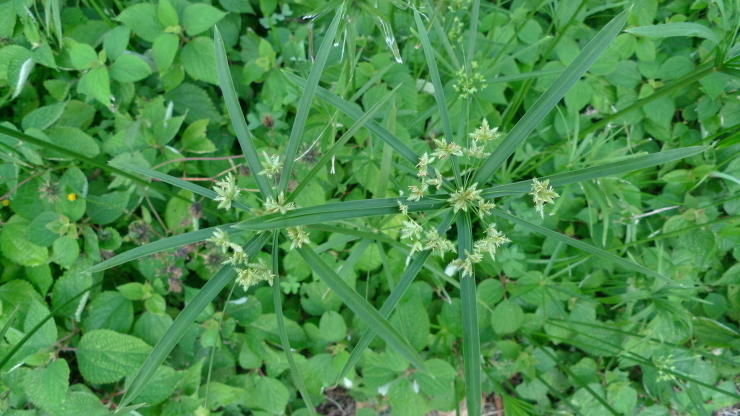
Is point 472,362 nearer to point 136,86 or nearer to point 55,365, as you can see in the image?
point 55,365

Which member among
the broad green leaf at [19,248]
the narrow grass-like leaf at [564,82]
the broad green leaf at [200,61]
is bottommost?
the broad green leaf at [19,248]

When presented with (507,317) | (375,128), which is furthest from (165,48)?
(507,317)

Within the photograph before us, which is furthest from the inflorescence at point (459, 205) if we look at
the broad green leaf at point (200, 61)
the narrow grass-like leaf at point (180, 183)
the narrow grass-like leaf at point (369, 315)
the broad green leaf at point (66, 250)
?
the broad green leaf at point (66, 250)

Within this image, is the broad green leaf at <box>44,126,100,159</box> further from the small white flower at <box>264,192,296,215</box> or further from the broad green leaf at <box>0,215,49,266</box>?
the small white flower at <box>264,192,296,215</box>

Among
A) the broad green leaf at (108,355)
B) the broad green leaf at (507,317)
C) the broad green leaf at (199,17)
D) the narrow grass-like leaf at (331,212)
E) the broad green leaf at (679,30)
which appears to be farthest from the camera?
the broad green leaf at (507,317)

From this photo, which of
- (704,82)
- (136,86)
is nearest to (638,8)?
(704,82)

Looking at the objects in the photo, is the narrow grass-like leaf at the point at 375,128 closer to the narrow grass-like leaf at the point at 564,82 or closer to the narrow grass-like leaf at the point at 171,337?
the narrow grass-like leaf at the point at 564,82

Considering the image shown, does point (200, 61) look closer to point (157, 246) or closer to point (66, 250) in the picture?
point (66, 250)
